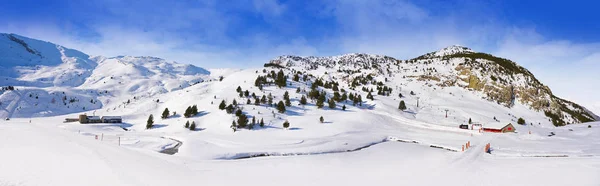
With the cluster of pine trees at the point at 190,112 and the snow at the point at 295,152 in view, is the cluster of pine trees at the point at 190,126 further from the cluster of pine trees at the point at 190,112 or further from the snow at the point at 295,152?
the cluster of pine trees at the point at 190,112

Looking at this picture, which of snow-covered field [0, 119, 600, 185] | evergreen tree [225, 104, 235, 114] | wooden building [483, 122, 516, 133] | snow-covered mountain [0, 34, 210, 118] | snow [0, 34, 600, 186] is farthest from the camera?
snow-covered mountain [0, 34, 210, 118]

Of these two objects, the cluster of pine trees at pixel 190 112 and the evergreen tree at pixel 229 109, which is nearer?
the evergreen tree at pixel 229 109

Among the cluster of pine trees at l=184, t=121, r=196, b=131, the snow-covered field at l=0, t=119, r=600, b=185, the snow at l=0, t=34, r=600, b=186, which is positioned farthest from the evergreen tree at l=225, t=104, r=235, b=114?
the snow-covered field at l=0, t=119, r=600, b=185

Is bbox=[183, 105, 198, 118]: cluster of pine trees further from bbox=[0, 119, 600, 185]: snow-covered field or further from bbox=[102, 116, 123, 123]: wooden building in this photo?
bbox=[0, 119, 600, 185]: snow-covered field

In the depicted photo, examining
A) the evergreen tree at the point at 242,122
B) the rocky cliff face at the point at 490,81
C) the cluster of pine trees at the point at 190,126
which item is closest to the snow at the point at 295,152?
the cluster of pine trees at the point at 190,126

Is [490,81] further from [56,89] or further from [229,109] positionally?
[56,89]

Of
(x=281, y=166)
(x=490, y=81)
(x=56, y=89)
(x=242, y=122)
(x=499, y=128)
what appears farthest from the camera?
(x=56, y=89)

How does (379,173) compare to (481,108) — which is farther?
(481,108)

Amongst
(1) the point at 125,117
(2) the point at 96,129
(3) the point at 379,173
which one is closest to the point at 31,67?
(1) the point at 125,117

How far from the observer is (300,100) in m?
61.0

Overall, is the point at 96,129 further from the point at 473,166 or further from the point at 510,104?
the point at 510,104

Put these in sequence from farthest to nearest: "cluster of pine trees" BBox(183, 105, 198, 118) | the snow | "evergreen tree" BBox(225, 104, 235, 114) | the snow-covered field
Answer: "cluster of pine trees" BBox(183, 105, 198, 118) < "evergreen tree" BBox(225, 104, 235, 114) < the snow < the snow-covered field

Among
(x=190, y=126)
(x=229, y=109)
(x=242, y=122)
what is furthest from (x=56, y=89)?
(x=242, y=122)

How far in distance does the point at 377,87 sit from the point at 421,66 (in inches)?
1362
